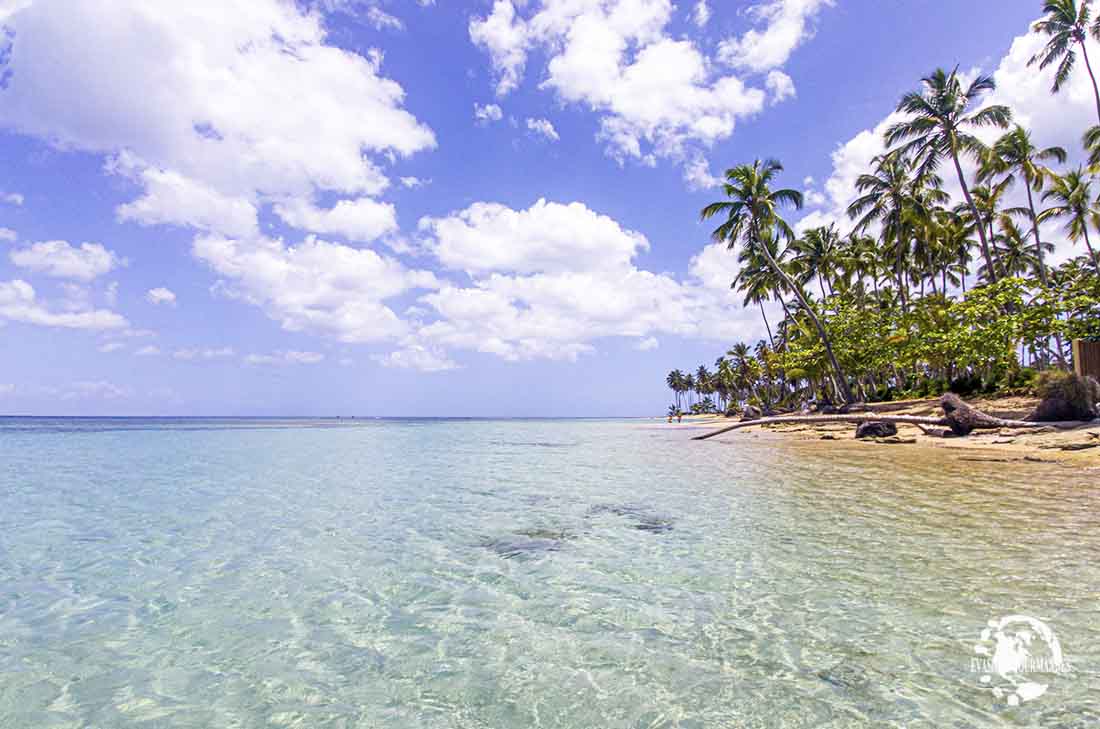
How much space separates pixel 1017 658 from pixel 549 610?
10.6ft

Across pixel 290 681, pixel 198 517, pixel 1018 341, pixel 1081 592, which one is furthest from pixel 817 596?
pixel 1018 341

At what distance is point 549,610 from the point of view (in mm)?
4641

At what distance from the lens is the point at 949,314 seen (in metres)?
30.6

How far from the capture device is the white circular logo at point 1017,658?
3072 mm

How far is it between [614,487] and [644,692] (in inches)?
353

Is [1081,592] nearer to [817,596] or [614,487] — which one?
[817,596]

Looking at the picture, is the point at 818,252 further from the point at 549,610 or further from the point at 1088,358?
the point at 549,610

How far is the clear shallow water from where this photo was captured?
10.2ft

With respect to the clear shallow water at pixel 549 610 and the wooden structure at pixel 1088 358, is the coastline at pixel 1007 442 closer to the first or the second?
the wooden structure at pixel 1088 358

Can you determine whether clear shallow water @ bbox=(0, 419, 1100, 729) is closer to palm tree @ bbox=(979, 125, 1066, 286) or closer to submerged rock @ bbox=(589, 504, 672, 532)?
submerged rock @ bbox=(589, 504, 672, 532)

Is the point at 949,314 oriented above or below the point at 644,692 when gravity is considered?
above

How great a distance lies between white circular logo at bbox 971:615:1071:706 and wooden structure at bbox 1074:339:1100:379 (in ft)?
80.7

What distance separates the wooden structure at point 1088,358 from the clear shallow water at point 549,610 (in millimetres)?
16502

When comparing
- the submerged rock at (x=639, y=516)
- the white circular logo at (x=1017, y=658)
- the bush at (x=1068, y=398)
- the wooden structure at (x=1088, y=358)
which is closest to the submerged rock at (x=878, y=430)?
the bush at (x=1068, y=398)
